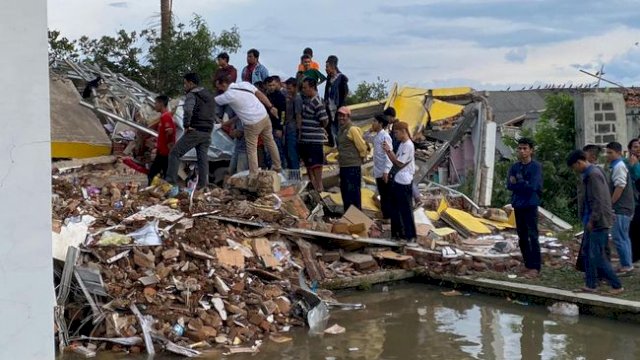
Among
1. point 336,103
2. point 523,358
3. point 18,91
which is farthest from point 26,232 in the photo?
point 336,103

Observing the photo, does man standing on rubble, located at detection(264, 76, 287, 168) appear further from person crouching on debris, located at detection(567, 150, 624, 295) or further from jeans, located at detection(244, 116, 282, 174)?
person crouching on debris, located at detection(567, 150, 624, 295)

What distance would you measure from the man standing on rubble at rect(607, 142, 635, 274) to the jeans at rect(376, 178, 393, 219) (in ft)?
9.84

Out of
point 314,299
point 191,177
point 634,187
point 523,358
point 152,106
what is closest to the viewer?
point 523,358

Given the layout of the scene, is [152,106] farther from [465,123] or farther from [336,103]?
[465,123]

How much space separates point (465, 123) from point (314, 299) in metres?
8.09

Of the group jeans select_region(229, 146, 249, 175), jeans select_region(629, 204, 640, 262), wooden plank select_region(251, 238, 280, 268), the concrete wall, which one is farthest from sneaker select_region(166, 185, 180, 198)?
the concrete wall

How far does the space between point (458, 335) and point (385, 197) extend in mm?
3982

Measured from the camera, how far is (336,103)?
12781 millimetres

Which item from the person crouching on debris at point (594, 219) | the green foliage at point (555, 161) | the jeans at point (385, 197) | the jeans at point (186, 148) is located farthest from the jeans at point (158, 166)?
the green foliage at point (555, 161)

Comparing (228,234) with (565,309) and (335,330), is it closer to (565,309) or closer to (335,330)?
(335,330)

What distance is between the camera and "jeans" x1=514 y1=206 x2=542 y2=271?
971 cm

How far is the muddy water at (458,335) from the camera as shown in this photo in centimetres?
739

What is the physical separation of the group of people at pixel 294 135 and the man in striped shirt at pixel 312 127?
0.02 meters

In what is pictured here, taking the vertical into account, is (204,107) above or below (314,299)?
above
